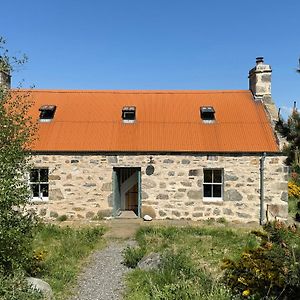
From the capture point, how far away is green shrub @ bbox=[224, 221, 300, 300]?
5742 mm

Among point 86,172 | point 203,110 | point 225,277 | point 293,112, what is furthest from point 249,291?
point 203,110

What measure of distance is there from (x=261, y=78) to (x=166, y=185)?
6985 millimetres

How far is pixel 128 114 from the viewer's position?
1714 centimetres

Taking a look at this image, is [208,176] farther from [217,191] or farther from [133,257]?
[133,257]

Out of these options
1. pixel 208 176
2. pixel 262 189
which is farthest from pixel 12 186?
pixel 262 189

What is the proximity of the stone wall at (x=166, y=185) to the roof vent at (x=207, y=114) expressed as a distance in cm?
216

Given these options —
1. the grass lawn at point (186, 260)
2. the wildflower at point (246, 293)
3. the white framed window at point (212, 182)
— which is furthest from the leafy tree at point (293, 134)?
the white framed window at point (212, 182)

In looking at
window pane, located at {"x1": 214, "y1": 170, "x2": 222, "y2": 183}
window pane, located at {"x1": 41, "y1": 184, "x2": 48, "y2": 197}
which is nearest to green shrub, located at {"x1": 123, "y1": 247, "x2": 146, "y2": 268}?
window pane, located at {"x1": 214, "y1": 170, "x2": 222, "y2": 183}

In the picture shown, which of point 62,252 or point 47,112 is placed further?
point 47,112

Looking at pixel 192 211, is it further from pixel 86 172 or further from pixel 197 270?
pixel 197 270

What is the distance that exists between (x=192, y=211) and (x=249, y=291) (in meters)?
8.77

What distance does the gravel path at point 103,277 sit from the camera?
7.77 metres

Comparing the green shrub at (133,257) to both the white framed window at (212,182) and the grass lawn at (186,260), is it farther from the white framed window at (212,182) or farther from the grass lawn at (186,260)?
the white framed window at (212,182)

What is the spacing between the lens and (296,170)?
5.51 m
